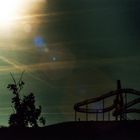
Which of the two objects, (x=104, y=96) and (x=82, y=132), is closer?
(x=82, y=132)

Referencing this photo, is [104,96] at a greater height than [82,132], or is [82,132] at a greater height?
[104,96]

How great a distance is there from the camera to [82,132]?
3831 cm

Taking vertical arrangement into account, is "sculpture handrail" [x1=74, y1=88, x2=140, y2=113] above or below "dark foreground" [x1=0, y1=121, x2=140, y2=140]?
above

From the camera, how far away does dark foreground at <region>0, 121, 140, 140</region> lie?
37.7 meters

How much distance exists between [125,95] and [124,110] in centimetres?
204

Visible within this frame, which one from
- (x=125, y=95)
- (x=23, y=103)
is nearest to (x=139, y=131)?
(x=125, y=95)

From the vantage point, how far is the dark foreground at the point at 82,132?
3769cm

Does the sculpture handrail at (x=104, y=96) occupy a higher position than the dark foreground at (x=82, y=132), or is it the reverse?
the sculpture handrail at (x=104, y=96)

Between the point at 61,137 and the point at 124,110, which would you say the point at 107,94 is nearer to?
the point at 124,110

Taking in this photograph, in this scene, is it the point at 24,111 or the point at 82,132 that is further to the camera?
Answer: the point at 24,111

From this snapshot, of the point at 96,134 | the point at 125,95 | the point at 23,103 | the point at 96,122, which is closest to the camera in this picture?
the point at 96,134

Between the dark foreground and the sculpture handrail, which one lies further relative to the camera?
the sculpture handrail

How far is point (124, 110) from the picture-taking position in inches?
2468

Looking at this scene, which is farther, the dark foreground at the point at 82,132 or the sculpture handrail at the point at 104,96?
the sculpture handrail at the point at 104,96
